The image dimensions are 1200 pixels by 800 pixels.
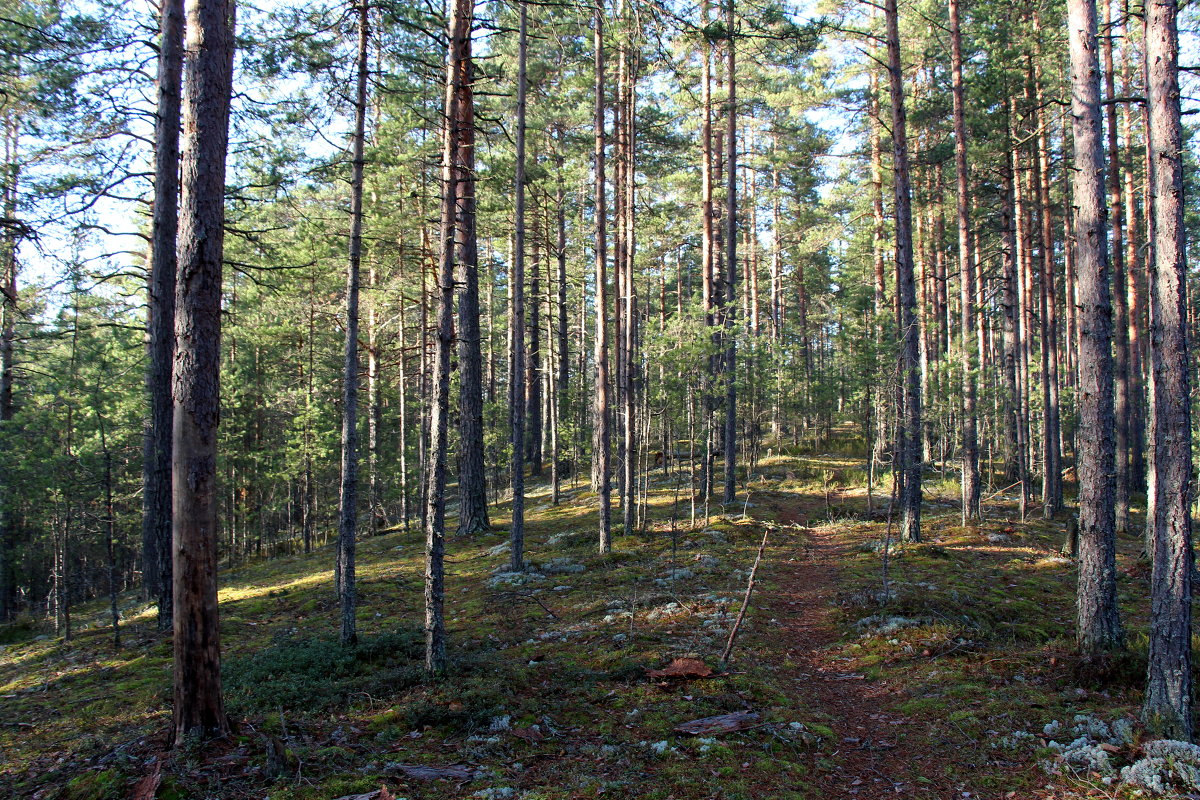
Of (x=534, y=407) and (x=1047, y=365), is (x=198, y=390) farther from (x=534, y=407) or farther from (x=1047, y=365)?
(x=534, y=407)

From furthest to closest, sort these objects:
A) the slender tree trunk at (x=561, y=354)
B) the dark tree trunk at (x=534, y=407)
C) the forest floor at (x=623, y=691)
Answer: the dark tree trunk at (x=534, y=407) < the slender tree trunk at (x=561, y=354) < the forest floor at (x=623, y=691)

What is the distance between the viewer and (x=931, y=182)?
64.8ft

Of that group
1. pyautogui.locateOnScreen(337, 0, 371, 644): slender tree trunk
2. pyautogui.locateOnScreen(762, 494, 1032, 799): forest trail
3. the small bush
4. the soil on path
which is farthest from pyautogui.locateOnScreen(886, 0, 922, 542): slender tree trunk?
pyautogui.locateOnScreen(337, 0, 371, 644): slender tree trunk

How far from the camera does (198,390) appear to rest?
16.8 ft

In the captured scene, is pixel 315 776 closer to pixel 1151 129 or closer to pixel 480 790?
pixel 480 790

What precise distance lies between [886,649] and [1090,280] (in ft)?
16.0

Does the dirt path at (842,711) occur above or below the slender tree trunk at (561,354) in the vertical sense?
below

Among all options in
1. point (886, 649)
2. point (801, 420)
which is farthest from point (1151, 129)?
Result: point (801, 420)

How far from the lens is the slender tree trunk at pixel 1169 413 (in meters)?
5.11

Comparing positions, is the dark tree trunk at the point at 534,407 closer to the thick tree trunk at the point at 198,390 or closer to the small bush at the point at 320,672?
the small bush at the point at 320,672

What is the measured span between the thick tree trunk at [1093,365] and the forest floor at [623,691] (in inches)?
21.4

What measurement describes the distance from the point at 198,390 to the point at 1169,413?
27.0 ft

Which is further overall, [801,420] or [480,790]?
[801,420]

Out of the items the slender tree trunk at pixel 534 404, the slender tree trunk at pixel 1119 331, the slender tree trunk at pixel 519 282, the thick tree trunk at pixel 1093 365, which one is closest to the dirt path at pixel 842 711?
the thick tree trunk at pixel 1093 365
